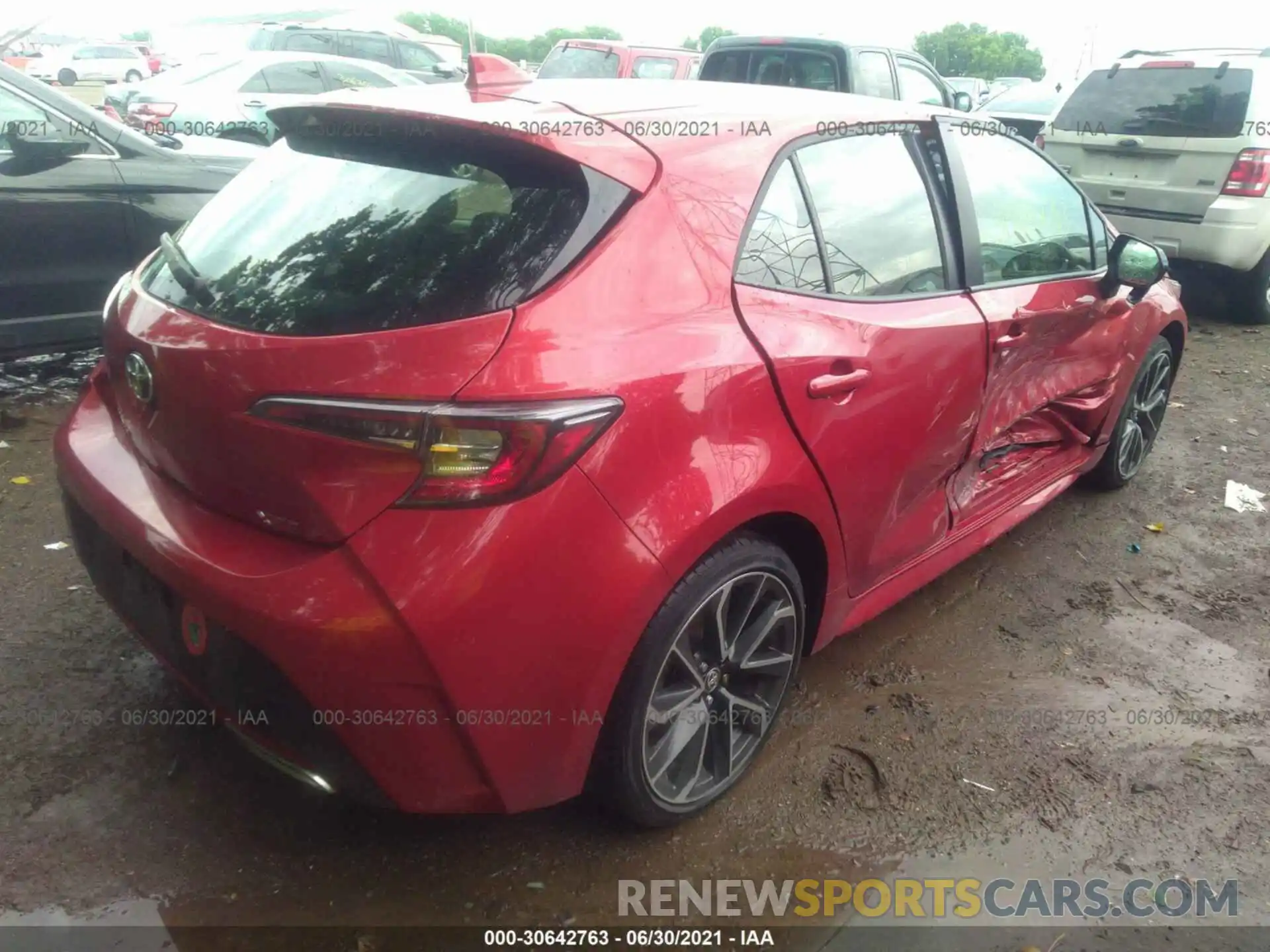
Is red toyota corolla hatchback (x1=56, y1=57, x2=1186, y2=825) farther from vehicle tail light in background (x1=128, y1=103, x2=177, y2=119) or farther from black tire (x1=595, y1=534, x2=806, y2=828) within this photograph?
vehicle tail light in background (x1=128, y1=103, x2=177, y2=119)

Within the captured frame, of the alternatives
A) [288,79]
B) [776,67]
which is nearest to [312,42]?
[288,79]

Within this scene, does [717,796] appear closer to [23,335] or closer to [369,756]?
[369,756]

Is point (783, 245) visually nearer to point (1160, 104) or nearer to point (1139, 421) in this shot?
point (1139, 421)

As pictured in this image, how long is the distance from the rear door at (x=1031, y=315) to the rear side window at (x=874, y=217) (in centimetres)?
18

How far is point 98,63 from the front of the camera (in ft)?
88.2

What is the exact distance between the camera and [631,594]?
1886 millimetres

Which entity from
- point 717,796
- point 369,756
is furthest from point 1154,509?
point 369,756

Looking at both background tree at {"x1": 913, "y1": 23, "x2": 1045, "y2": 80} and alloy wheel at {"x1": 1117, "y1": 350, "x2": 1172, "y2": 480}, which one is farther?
background tree at {"x1": 913, "y1": 23, "x2": 1045, "y2": 80}

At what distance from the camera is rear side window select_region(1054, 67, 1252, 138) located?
6.35m

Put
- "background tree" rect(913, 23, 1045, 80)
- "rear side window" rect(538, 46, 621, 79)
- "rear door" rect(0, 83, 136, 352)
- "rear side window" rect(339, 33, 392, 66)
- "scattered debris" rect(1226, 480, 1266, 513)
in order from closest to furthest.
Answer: "scattered debris" rect(1226, 480, 1266, 513) → "rear door" rect(0, 83, 136, 352) → "rear side window" rect(538, 46, 621, 79) → "rear side window" rect(339, 33, 392, 66) → "background tree" rect(913, 23, 1045, 80)

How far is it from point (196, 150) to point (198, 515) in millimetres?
4153

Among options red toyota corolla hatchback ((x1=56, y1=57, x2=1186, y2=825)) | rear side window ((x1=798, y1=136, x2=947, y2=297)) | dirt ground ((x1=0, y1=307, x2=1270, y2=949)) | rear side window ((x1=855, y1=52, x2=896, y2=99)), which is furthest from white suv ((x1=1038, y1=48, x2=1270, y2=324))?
red toyota corolla hatchback ((x1=56, y1=57, x2=1186, y2=825))

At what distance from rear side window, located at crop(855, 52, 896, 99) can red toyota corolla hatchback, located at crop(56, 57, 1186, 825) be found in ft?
19.5

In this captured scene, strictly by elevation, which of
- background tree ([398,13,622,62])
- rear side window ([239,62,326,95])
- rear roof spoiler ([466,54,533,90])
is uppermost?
rear roof spoiler ([466,54,533,90])
